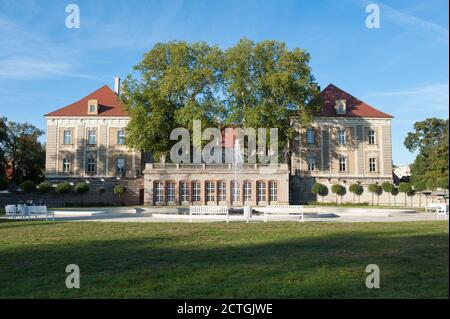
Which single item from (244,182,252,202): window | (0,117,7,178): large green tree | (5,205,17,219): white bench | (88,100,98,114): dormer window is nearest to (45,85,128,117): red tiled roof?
(88,100,98,114): dormer window

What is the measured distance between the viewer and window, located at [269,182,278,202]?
154 feet

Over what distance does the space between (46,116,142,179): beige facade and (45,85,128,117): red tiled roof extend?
67cm

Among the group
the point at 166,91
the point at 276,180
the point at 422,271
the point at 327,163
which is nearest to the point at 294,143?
the point at 327,163

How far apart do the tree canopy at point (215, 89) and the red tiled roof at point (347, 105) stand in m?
6.04

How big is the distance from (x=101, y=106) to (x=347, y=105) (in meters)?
30.2

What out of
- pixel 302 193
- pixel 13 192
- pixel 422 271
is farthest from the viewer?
pixel 302 193

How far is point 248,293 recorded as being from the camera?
6.43m

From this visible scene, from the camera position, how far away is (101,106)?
54.1 metres

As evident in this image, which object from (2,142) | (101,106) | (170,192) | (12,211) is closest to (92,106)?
(101,106)

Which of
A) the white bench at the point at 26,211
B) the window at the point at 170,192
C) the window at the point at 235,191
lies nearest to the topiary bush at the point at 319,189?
the window at the point at 235,191

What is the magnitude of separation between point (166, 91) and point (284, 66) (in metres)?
12.6

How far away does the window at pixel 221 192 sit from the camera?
46.9 metres

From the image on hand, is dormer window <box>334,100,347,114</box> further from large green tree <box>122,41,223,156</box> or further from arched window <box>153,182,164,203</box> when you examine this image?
arched window <box>153,182,164,203</box>
